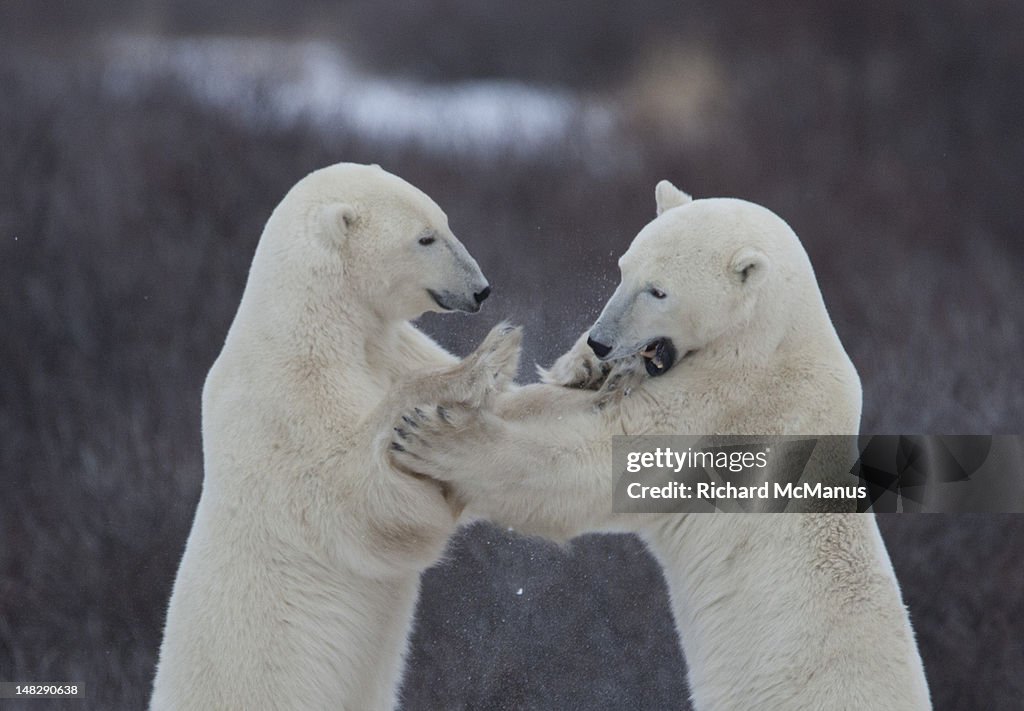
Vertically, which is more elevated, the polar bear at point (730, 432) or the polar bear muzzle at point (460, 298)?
the polar bear muzzle at point (460, 298)

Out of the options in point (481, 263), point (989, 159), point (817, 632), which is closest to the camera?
point (817, 632)

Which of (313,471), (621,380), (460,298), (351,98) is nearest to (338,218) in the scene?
(460,298)

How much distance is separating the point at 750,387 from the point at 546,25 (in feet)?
5.67

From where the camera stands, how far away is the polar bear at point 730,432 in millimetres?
2324

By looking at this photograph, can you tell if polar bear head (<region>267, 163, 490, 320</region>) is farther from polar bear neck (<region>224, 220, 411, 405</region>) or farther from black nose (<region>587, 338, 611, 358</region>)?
black nose (<region>587, 338, 611, 358</region>)

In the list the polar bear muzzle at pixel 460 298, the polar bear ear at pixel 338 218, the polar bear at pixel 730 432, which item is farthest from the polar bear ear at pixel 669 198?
the polar bear ear at pixel 338 218

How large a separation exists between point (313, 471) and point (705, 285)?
921 mm

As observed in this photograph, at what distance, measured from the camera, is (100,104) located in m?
3.67

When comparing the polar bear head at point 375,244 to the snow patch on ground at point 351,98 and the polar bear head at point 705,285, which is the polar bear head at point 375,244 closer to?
the polar bear head at point 705,285

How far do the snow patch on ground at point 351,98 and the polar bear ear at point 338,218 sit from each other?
127 centimetres

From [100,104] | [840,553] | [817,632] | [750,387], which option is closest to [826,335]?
[750,387]

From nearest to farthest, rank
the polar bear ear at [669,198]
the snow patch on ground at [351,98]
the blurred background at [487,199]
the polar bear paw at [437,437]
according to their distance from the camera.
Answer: the polar bear paw at [437,437] → the polar bear ear at [669,198] → the blurred background at [487,199] → the snow patch on ground at [351,98]

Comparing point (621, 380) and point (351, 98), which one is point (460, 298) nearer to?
point (621, 380)

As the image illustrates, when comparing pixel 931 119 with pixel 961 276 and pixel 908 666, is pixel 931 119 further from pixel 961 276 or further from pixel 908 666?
pixel 908 666
